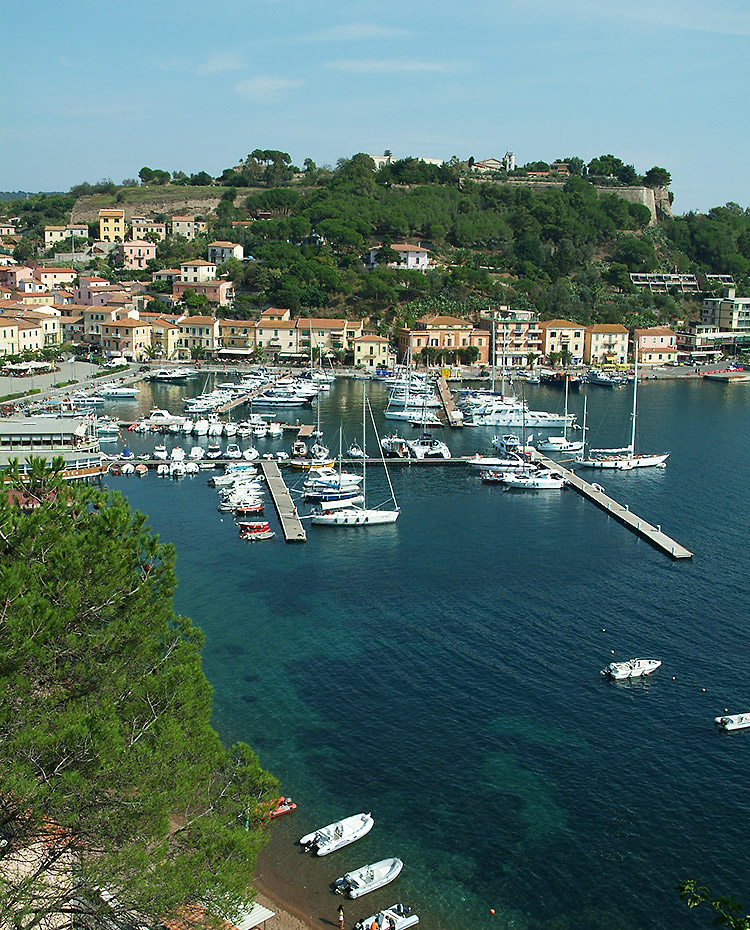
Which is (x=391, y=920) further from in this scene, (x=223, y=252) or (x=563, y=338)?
(x=223, y=252)

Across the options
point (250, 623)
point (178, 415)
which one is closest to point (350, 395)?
point (178, 415)

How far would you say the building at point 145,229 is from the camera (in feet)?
228

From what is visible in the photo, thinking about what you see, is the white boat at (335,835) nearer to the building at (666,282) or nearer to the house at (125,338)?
the house at (125,338)

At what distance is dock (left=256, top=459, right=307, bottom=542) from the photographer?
2294 centimetres

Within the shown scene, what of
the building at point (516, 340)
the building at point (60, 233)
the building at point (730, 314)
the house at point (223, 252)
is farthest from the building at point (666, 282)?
the building at point (60, 233)

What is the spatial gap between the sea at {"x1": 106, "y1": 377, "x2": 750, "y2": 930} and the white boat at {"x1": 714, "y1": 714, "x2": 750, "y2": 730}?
151 mm

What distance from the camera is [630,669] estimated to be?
51.0 feet

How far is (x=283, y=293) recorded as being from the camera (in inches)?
2183

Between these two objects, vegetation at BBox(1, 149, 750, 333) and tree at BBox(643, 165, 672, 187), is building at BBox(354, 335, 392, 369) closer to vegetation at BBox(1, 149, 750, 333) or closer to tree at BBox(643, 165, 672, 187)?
vegetation at BBox(1, 149, 750, 333)

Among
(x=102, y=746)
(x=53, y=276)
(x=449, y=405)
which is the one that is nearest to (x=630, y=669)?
(x=102, y=746)

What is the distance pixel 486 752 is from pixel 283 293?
44.8 m

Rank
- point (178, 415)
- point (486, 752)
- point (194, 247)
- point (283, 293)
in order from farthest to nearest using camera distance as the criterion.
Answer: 1. point (194, 247)
2. point (283, 293)
3. point (178, 415)
4. point (486, 752)

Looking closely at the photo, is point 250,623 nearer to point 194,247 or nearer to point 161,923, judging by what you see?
point 161,923

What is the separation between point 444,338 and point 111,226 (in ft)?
99.9
